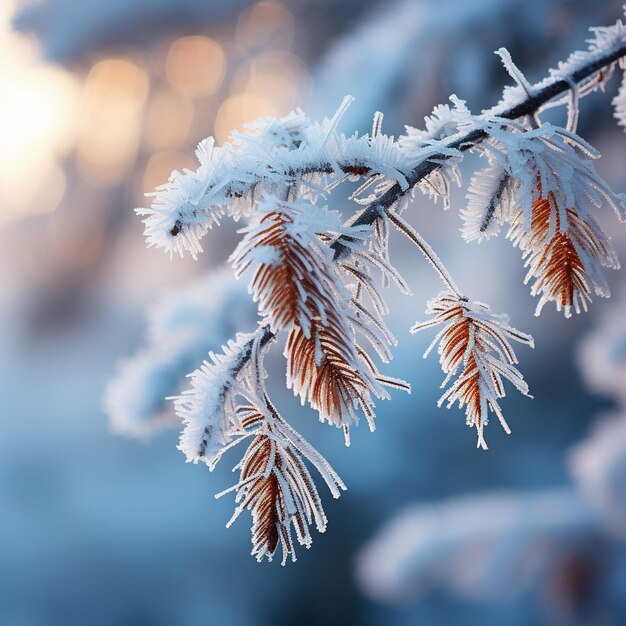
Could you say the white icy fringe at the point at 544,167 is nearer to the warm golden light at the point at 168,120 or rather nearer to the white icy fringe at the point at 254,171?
the white icy fringe at the point at 254,171

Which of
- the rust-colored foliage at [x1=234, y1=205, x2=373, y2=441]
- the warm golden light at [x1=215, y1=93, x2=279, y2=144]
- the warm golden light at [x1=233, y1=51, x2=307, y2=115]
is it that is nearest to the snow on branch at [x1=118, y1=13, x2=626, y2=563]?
the rust-colored foliage at [x1=234, y1=205, x2=373, y2=441]

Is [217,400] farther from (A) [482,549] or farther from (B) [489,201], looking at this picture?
(A) [482,549]

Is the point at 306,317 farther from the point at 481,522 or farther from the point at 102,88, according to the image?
the point at 102,88

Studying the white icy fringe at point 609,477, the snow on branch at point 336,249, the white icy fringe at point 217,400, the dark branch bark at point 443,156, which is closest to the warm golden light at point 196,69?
the white icy fringe at point 609,477

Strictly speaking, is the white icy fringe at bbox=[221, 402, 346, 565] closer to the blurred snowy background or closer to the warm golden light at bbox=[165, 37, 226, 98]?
the blurred snowy background

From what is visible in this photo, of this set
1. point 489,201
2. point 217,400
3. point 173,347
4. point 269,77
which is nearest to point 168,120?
point 269,77

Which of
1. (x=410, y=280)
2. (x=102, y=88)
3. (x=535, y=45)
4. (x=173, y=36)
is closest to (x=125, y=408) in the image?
(x=535, y=45)
